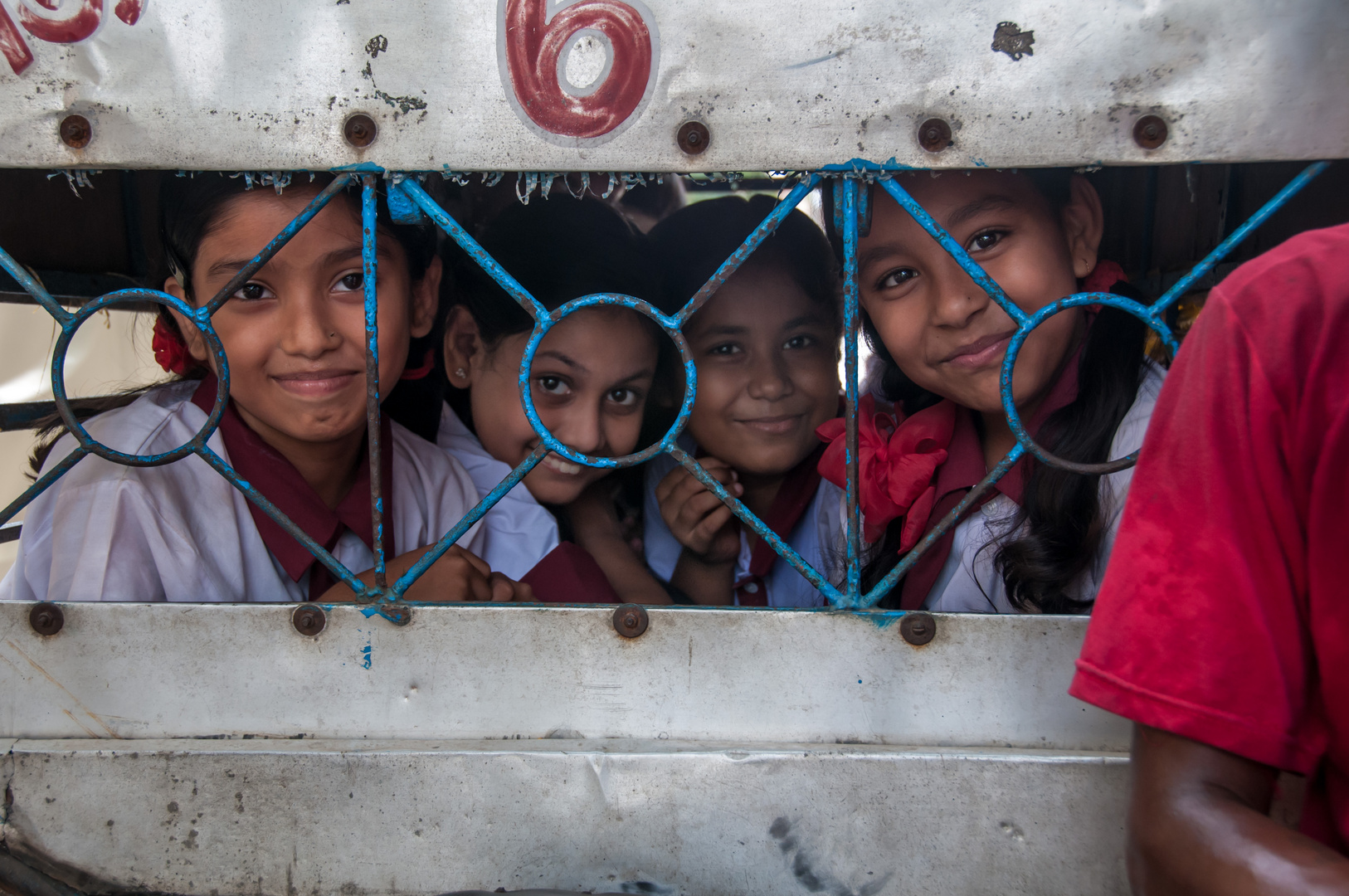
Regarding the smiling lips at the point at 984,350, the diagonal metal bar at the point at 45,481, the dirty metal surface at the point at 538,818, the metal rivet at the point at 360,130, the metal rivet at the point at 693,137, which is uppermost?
the metal rivet at the point at 693,137

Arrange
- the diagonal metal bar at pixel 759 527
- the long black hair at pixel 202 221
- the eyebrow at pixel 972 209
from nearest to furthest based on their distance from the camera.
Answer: the diagonal metal bar at pixel 759 527 → the eyebrow at pixel 972 209 → the long black hair at pixel 202 221

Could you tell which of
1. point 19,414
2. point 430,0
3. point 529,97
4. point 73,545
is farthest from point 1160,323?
point 19,414

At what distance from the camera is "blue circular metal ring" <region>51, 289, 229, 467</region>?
0.98 meters

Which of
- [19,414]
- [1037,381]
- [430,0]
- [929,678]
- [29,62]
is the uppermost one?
[430,0]

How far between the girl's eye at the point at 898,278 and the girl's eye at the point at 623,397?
0.59 meters

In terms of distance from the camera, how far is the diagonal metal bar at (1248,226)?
3.04 ft

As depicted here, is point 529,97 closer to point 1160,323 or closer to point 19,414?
point 1160,323

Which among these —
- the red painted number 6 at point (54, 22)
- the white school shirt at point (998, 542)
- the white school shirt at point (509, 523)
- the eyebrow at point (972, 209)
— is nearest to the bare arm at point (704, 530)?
the white school shirt at point (509, 523)

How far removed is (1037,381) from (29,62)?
131 cm

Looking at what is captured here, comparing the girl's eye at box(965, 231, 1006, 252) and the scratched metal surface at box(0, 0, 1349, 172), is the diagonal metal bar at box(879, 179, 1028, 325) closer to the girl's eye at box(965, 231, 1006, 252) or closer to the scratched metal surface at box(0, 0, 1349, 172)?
the scratched metal surface at box(0, 0, 1349, 172)

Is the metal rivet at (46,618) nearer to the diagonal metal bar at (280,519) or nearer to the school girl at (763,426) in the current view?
the diagonal metal bar at (280,519)

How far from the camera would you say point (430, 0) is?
3.03ft

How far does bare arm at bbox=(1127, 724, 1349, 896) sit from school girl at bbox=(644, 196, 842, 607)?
3.06 feet

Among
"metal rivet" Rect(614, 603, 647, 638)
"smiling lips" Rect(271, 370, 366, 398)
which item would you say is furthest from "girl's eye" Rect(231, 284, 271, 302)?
"metal rivet" Rect(614, 603, 647, 638)
